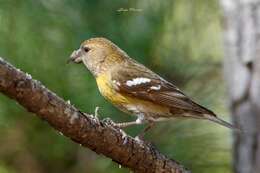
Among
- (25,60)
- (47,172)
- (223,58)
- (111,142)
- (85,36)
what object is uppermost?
(223,58)

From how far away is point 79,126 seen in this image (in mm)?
2031

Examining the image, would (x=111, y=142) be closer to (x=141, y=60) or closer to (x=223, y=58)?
(x=141, y=60)

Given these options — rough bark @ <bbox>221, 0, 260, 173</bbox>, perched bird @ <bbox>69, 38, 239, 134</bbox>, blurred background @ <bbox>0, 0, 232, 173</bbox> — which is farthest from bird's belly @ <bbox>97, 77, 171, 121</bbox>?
rough bark @ <bbox>221, 0, 260, 173</bbox>

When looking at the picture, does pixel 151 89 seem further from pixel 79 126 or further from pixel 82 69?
pixel 79 126

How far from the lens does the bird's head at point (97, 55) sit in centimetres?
303

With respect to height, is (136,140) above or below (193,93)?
below

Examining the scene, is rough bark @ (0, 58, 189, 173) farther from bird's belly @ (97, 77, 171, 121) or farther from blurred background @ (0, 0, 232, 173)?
blurred background @ (0, 0, 232, 173)

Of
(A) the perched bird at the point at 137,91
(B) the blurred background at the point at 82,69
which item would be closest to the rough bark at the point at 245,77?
(B) the blurred background at the point at 82,69

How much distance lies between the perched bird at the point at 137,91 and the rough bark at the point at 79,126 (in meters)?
0.42

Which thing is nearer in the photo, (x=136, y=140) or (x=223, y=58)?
(x=136, y=140)

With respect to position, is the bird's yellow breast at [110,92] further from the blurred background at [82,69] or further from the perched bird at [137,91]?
the blurred background at [82,69]

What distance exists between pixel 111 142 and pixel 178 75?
1.31 meters

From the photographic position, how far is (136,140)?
92.8 inches

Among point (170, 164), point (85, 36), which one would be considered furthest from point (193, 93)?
point (170, 164)
